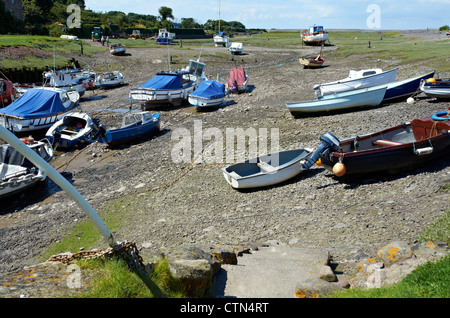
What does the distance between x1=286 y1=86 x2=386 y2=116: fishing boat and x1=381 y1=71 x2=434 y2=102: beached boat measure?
0.63m

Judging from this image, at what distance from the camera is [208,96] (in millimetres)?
27109

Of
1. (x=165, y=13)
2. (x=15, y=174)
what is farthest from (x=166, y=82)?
(x=165, y=13)

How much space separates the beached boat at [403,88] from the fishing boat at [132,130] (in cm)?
1317

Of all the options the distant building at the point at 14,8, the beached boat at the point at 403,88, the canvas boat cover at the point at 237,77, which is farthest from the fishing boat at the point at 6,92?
the distant building at the point at 14,8

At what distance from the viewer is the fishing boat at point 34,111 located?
23.2m

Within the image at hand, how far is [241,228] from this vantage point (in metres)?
11.5

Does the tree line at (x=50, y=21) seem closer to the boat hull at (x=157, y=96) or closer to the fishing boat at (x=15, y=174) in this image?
the boat hull at (x=157, y=96)

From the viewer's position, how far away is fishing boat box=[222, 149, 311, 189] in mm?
13727

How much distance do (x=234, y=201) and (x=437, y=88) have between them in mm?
13707

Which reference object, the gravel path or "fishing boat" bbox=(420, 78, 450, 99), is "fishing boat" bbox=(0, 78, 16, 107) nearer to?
the gravel path

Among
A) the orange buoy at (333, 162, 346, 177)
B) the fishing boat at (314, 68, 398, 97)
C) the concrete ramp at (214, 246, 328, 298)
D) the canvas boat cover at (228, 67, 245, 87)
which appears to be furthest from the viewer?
the canvas boat cover at (228, 67, 245, 87)

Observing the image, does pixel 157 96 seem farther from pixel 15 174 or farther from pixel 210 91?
pixel 15 174

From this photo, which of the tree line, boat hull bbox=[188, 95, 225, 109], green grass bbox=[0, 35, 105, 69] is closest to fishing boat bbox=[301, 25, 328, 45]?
green grass bbox=[0, 35, 105, 69]
